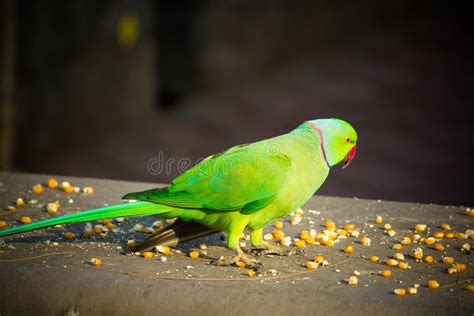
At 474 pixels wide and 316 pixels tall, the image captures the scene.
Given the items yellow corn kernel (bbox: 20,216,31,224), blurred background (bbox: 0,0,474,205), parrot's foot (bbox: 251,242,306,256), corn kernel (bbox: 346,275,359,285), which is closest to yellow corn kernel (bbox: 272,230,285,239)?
parrot's foot (bbox: 251,242,306,256)

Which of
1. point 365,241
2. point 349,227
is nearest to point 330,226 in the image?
point 349,227

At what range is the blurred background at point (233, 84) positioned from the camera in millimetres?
7148

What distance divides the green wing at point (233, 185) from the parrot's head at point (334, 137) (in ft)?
0.70

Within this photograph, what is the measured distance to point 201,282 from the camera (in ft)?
9.17

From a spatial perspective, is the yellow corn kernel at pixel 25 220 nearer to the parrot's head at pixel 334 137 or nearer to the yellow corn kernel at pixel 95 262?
the yellow corn kernel at pixel 95 262

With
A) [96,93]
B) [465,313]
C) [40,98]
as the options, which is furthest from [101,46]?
[465,313]

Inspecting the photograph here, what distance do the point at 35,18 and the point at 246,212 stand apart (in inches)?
182

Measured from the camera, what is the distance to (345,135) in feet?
Answer: 10.5

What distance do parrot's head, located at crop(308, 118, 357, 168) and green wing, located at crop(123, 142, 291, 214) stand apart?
214 millimetres

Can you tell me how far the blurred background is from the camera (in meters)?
7.15

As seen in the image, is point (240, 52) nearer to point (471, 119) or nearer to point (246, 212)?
point (471, 119)

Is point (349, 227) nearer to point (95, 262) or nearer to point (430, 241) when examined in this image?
point (430, 241)

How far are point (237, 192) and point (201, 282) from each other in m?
0.43

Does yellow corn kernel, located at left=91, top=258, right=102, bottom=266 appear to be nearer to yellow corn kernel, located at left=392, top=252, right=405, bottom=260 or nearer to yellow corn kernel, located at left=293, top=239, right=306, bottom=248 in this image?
yellow corn kernel, located at left=293, top=239, right=306, bottom=248
